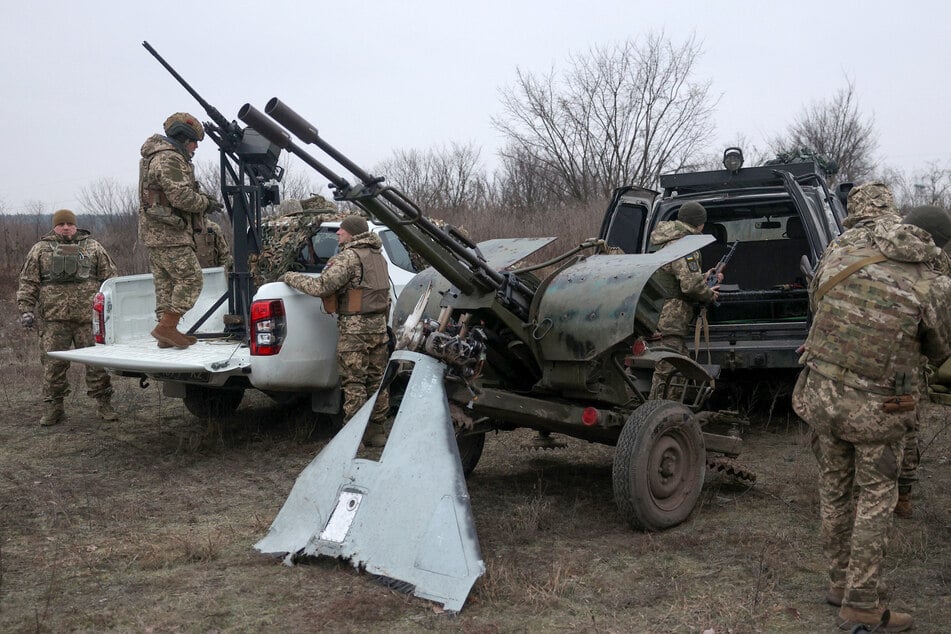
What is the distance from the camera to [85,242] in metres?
8.68

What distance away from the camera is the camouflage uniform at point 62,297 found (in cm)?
838

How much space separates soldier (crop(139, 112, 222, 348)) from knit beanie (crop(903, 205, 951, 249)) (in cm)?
518

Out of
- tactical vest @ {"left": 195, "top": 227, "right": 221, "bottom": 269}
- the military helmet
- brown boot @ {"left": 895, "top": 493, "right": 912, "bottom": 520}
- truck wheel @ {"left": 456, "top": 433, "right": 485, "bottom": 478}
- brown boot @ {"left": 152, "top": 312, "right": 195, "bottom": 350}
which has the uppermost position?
the military helmet

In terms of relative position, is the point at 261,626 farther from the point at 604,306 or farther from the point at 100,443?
the point at 100,443

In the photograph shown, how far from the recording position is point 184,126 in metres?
7.32

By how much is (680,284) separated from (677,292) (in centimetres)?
21

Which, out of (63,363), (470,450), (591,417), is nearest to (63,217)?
(63,363)

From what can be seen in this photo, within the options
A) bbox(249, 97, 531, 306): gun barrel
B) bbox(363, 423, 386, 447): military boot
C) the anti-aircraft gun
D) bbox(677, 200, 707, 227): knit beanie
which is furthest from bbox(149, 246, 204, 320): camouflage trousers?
bbox(677, 200, 707, 227): knit beanie

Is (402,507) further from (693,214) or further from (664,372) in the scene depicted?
(693,214)

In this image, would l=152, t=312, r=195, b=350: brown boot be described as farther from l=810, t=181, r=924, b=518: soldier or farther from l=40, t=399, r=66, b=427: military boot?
l=810, t=181, r=924, b=518: soldier

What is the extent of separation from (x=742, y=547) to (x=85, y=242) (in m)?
6.46

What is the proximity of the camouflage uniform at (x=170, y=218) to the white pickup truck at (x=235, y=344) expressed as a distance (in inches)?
15.4

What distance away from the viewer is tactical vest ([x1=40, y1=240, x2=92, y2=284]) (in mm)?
8352

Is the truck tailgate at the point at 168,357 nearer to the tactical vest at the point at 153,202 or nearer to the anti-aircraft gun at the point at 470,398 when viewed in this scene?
the tactical vest at the point at 153,202
